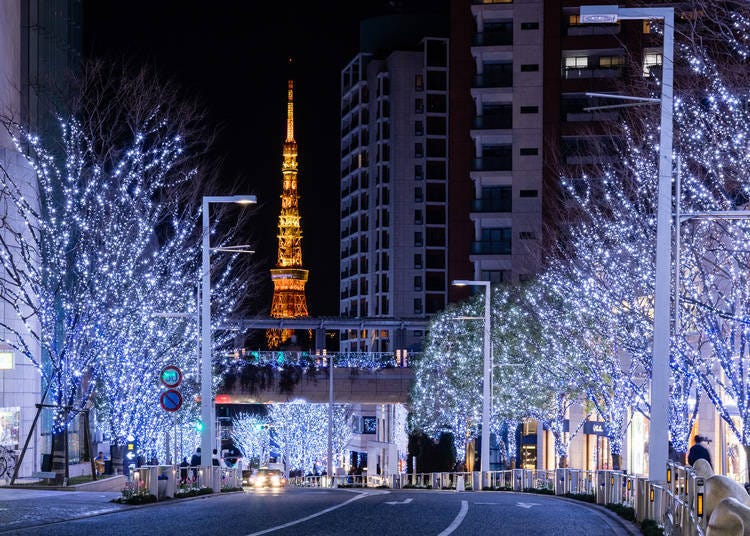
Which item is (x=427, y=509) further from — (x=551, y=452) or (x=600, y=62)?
(x=600, y=62)

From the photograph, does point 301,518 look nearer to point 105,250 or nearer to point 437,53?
point 105,250

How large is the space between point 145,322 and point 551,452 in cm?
3117

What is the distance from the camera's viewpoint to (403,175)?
115 meters

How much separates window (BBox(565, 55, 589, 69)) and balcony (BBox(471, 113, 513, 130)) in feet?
15.7

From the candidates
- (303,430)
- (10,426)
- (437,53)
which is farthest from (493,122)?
(437,53)

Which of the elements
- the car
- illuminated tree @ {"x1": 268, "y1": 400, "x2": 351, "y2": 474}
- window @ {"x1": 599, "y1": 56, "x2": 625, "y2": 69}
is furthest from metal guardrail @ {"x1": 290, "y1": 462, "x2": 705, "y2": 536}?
illuminated tree @ {"x1": 268, "y1": 400, "x2": 351, "y2": 474}

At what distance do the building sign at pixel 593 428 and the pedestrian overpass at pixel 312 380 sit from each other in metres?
12.9

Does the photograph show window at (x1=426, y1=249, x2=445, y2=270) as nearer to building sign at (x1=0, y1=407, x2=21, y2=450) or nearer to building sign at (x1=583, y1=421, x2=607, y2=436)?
building sign at (x1=583, y1=421, x2=607, y2=436)

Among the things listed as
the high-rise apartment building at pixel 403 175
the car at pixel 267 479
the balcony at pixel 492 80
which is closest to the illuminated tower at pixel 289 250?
the high-rise apartment building at pixel 403 175

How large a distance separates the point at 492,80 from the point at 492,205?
7791 millimetres

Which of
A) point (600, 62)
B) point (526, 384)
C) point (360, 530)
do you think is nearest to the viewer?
point (360, 530)

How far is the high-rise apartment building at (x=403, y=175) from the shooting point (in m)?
114

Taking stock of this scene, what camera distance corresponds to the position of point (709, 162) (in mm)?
22500

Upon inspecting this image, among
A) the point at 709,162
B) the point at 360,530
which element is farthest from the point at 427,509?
the point at 709,162
